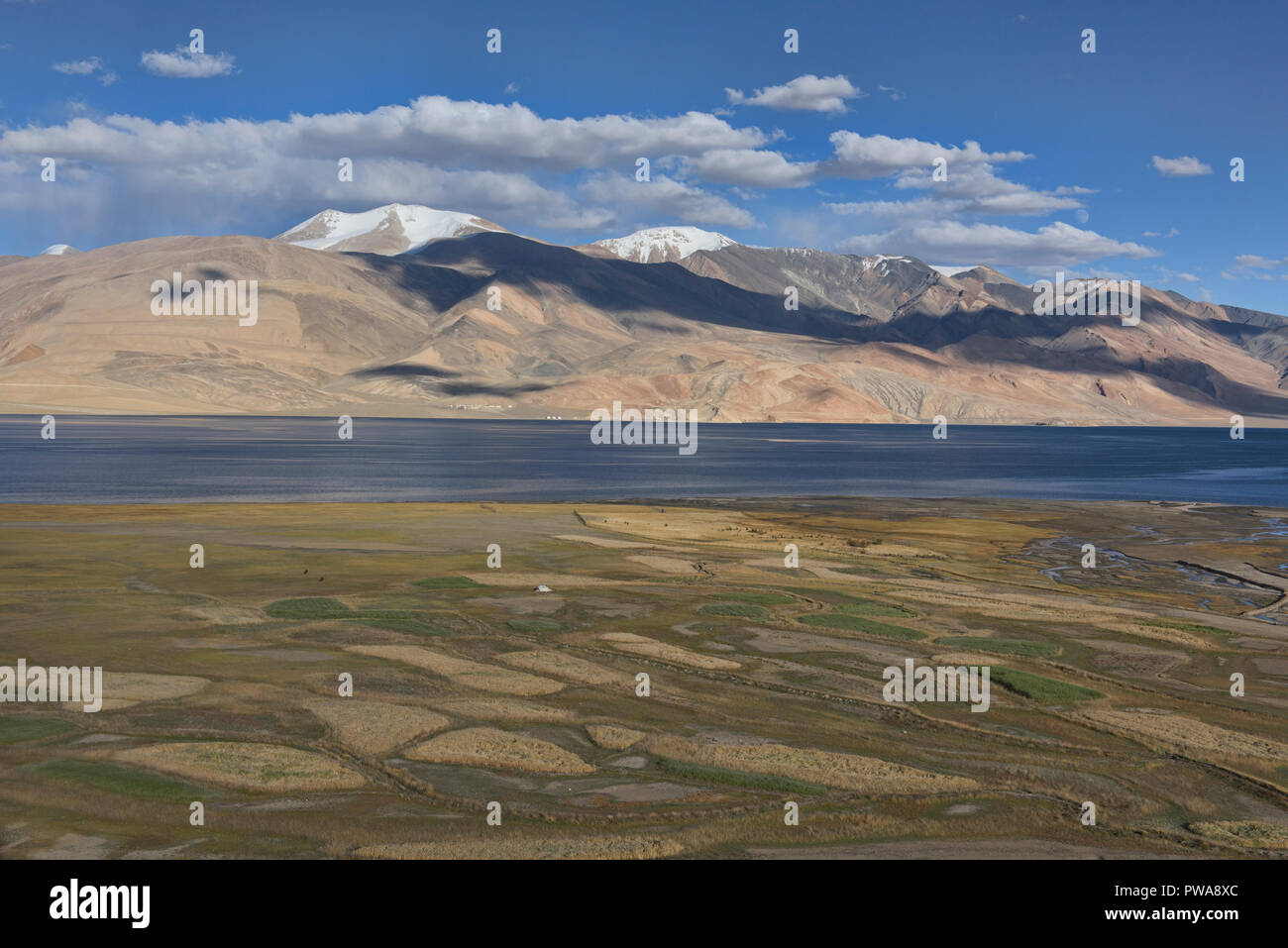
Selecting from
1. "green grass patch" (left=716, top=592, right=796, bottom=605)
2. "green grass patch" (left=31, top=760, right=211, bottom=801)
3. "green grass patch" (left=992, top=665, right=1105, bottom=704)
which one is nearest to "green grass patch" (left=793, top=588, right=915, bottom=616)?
"green grass patch" (left=716, top=592, right=796, bottom=605)

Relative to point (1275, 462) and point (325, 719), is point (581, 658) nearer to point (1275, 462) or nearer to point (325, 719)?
point (325, 719)

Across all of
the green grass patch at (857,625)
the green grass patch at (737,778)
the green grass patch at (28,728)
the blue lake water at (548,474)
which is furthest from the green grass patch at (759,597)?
the blue lake water at (548,474)

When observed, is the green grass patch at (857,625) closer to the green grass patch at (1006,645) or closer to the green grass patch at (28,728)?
the green grass patch at (1006,645)

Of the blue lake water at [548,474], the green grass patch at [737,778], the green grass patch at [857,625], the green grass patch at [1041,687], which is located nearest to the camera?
the green grass patch at [737,778]

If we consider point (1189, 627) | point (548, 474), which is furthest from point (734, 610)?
point (548, 474)

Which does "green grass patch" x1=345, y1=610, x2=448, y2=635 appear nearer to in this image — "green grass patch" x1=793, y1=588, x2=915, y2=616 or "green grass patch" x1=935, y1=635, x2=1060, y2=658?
"green grass patch" x1=793, y1=588, x2=915, y2=616
